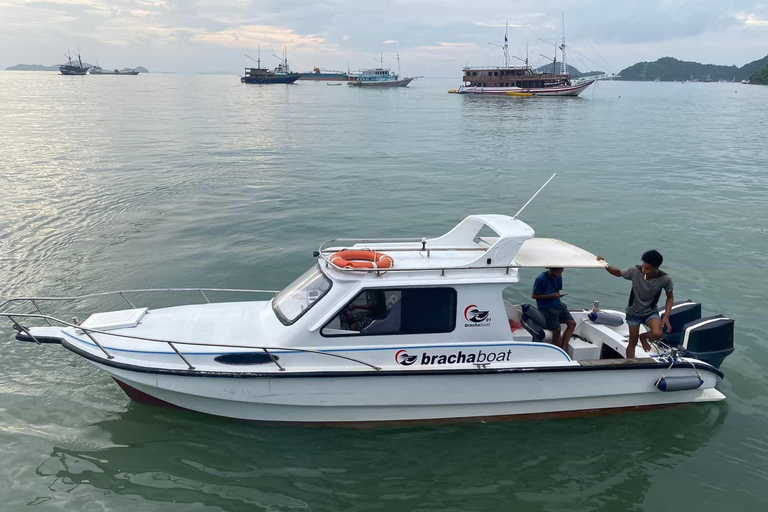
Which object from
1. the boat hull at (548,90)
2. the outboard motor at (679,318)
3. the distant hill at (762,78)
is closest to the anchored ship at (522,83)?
the boat hull at (548,90)

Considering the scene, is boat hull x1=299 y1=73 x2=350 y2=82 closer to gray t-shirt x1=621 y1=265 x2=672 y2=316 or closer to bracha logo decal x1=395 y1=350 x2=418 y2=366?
Result: gray t-shirt x1=621 y1=265 x2=672 y2=316

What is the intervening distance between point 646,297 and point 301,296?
15.4ft

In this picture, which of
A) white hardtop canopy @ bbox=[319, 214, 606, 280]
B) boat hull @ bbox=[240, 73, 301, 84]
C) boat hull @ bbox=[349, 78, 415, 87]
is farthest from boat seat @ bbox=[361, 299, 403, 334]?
boat hull @ bbox=[240, 73, 301, 84]

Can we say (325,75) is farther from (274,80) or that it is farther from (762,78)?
(762,78)

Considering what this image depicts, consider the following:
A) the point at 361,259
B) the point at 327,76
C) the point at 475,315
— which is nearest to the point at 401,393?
the point at 475,315

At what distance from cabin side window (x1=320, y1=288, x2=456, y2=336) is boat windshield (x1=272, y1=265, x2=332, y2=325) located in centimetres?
43

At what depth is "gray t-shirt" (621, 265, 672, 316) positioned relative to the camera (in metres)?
6.98

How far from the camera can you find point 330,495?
6.06m

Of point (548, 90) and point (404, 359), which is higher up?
point (548, 90)

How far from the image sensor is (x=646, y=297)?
706cm

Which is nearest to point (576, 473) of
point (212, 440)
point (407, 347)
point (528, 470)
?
point (528, 470)

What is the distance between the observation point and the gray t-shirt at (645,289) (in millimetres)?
6984

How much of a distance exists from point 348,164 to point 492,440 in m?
20.5

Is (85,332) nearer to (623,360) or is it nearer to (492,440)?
(492,440)
